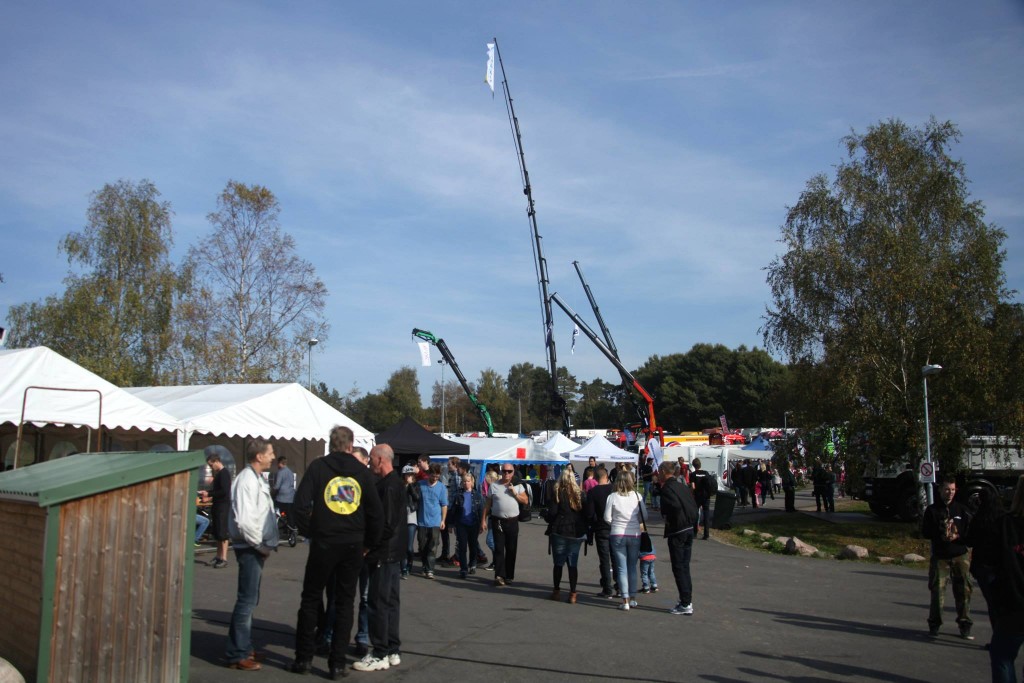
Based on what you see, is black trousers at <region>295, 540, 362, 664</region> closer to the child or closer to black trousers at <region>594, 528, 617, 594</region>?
black trousers at <region>594, 528, 617, 594</region>

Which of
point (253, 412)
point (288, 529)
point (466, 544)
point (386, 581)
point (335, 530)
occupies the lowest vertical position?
point (288, 529)

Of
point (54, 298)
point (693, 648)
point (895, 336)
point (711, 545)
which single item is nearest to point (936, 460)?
point (895, 336)

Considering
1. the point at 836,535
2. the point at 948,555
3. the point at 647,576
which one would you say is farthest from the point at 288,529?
the point at 836,535

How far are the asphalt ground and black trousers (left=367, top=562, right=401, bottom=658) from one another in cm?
23

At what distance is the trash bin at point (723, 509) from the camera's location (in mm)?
20969

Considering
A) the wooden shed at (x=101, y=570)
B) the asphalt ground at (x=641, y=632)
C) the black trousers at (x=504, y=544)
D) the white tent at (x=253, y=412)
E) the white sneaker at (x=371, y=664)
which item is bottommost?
the asphalt ground at (x=641, y=632)

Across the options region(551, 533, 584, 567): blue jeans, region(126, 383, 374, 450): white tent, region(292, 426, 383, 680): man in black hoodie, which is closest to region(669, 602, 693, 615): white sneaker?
region(551, 533, 584, 567): blue jeans

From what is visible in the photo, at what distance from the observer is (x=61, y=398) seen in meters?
13.7

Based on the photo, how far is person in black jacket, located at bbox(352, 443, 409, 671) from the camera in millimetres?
6703

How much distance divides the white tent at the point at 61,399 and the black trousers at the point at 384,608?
7811 millimetres

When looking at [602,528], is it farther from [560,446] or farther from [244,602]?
[560,446]

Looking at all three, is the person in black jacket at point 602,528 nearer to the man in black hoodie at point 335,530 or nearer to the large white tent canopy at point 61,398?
the man in black hoodie at point 335,530

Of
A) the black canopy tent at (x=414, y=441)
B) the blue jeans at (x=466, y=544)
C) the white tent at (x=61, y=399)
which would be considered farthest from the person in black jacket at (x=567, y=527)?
the black canopy tent at (x=414, y=441)

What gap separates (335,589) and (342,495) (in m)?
0.79
